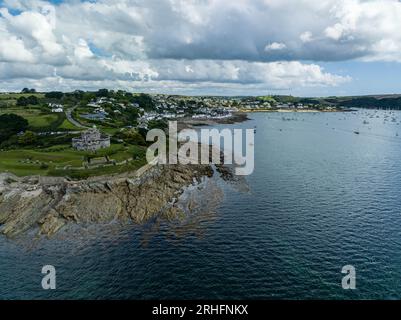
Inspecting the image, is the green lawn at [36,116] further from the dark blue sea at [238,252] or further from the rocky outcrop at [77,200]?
the dark blue sea at [238,252]

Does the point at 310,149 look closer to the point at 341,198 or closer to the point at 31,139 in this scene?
the point at 341,198

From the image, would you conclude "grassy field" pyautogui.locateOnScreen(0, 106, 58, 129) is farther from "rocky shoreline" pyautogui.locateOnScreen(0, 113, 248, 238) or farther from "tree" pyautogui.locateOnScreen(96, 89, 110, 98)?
"tree" pyautogui.locateOnScreen(96, 89, 110, 98)

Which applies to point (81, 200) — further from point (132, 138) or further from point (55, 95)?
point (55, 95)

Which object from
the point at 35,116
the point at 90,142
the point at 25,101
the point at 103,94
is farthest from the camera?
the point at 103,94

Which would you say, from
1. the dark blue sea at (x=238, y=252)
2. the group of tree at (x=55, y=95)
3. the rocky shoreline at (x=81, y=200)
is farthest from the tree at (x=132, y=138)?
the group of tree at (x=55, y=95)

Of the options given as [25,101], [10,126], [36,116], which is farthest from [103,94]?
[10,126]

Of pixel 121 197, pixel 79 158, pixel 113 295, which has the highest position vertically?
pixel 79 158
